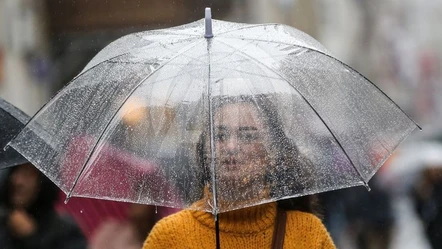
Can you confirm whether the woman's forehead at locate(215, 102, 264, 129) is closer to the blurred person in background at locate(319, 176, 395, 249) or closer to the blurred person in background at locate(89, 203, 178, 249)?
the blurred person in background at locate(89, 203, 178, 249)

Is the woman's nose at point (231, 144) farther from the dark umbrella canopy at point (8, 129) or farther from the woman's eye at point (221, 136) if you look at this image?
the dark umbrella canopy at point (8, 129)

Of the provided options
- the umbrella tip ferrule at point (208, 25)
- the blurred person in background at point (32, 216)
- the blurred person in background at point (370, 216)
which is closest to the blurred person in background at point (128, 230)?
the blurred person in background at point (32, 216)

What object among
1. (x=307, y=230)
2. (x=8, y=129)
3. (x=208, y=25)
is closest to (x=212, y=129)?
(x=208, y=25)

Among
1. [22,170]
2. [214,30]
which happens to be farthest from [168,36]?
[22,170]

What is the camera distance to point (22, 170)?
5.19 metres

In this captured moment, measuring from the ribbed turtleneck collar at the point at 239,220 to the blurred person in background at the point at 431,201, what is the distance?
2.86 metres

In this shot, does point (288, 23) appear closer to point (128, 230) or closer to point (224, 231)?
point (128, 230)

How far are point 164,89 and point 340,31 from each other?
369cm

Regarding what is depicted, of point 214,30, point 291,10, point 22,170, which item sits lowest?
point 22,170

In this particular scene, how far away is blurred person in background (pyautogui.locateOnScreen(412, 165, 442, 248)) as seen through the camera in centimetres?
603

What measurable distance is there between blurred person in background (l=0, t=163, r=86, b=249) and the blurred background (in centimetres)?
162

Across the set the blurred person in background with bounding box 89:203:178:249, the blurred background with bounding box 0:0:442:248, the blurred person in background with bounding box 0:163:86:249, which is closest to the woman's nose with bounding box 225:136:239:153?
the blurred person in background with bounding box 0:163:86:249

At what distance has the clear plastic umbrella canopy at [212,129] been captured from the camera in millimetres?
3191

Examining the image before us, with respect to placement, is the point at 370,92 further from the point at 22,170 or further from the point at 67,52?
the point at 67,52
